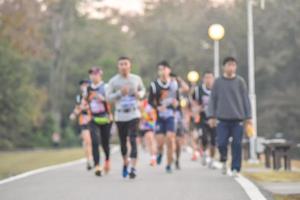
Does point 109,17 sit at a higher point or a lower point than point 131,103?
higher

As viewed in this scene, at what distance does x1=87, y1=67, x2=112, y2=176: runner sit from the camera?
17781 mm

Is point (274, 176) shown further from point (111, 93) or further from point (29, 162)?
point (29, 162)

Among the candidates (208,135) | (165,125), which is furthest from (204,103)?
(165,125)

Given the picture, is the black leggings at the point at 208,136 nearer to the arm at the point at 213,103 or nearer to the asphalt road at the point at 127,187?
the asphalt road at the point at 127,187

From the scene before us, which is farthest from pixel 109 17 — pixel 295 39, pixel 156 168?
pixel 156 168

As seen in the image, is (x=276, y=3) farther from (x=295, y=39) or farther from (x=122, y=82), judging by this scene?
(x=122, y=82)

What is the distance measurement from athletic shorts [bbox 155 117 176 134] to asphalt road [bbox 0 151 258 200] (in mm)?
763

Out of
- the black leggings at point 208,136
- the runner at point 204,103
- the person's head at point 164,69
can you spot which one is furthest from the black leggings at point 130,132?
the runner at point 204,103

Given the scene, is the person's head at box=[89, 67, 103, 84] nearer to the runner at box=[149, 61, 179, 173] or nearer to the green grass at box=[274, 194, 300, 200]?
the runner at box=[149, 61, 179, 173]

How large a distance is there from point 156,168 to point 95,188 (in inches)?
238

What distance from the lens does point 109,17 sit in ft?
335

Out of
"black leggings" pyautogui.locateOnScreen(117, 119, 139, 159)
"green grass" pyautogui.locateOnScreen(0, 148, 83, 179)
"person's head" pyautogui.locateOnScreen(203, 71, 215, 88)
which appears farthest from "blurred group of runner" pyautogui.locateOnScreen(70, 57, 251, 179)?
"green grass" pyautogui.locateOnScreen(0, 148, 83, 179)

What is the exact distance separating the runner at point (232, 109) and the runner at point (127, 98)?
1212 mm

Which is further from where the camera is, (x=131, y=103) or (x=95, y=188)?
(x=131, y=103)
